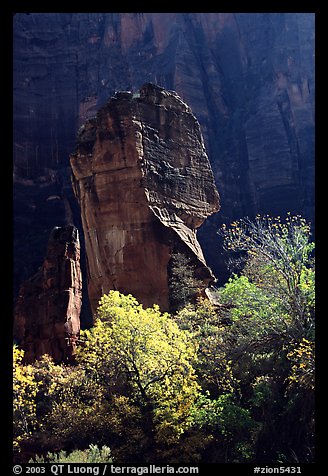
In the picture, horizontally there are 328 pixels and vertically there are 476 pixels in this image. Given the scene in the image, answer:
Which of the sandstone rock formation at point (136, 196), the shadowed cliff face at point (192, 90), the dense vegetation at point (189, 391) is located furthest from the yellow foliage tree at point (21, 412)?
the shadowed cliff face at point (192, 90)

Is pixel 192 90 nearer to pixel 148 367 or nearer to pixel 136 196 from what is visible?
pixel 136 196

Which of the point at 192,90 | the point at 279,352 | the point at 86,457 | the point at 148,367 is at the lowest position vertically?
the point at 86,457

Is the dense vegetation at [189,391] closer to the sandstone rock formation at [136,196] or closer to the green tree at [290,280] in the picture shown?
the green tree at [290,280]

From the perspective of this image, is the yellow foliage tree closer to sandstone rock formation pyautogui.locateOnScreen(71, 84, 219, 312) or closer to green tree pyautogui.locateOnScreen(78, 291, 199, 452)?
green tree pyautogui.locateOnScreen(78, 291, 199, 452)

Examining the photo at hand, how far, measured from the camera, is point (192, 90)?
6581 centimetres

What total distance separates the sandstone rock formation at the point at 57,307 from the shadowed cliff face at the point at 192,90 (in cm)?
3444

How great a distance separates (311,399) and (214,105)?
57155 mm

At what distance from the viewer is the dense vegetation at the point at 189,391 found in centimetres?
1388

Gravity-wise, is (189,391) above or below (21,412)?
above

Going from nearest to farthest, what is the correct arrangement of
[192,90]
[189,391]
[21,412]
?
[189,391], [21,412], [192,90]

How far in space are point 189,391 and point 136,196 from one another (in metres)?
10.9

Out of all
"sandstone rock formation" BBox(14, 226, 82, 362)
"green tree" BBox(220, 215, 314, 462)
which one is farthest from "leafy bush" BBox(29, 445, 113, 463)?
"sandstone rock formation" BBox(14, 226, 82, 362)

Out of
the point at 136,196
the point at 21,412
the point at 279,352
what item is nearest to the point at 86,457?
the point at 21,412

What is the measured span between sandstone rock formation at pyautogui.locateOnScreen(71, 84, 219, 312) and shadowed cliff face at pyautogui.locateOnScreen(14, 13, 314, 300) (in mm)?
31713
